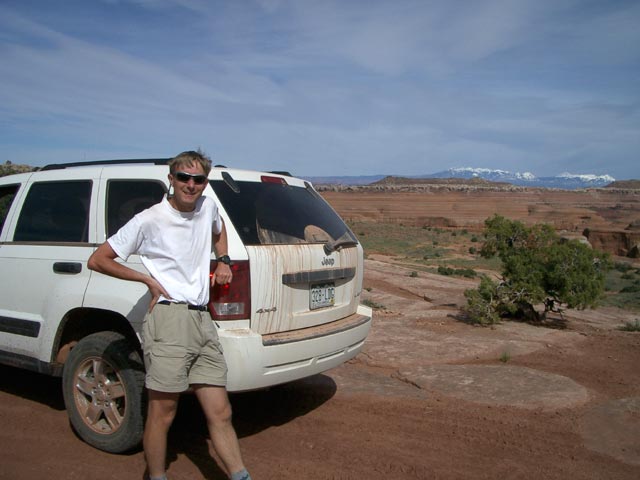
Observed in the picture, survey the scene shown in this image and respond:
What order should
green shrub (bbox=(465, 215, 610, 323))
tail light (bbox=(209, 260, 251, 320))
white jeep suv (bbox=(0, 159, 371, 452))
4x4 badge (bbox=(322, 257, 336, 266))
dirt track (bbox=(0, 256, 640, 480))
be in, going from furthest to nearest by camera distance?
green shrub (bbox=(465, 215, 610, 323)) < 4x4 badge (bbox=(322, 257, 336, 266)) < dirt track (bbox=(0, 256, 640, 480)) < white jeep suv (bbox=(0, 159, 371, 452)) < tail light (bbox=(209, 260, 251, 320))

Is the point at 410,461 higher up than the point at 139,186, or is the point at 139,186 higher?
the point at 139,186

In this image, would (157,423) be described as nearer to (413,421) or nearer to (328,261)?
(328,261)

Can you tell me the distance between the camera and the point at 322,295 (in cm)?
433

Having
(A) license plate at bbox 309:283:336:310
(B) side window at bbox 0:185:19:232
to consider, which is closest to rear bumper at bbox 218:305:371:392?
(A) license plate at bbox 309:283:336:310

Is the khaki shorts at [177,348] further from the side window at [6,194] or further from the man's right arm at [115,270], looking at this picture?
the side window at [6,194]

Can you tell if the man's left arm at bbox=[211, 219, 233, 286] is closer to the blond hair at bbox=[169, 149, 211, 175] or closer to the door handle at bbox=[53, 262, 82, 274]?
the blond hair at bbox=[169, 149, 211, 175]


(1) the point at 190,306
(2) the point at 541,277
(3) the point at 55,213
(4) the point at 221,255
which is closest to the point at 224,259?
(4) the point at 221,255

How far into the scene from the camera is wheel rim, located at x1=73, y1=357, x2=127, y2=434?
13.1 ft

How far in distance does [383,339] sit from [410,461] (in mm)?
3676

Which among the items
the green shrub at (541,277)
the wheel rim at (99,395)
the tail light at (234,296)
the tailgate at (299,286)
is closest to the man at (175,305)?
the tail light at (234,296)

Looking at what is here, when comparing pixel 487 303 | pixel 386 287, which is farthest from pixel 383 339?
pixel 386 287

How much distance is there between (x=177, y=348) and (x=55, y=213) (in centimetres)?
215

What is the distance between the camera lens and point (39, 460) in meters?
3.98

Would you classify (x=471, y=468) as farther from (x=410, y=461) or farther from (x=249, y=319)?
(x=249, y=319)
